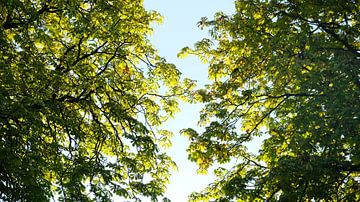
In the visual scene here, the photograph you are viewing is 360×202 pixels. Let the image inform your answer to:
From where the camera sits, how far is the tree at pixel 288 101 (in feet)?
27.8

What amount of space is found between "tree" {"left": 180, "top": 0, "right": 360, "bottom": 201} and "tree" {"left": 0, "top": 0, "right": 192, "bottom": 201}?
6.40 ft

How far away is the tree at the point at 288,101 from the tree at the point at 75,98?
76.8 inches

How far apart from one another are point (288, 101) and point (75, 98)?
21.8 feet

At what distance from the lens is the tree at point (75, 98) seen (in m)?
9.51

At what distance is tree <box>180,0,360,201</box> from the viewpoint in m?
8.48

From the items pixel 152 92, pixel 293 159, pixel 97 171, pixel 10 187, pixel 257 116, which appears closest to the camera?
pixel 293 159

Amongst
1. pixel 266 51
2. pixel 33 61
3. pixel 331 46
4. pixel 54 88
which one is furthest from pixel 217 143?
pixel 33 61

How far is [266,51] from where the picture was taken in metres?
11.0

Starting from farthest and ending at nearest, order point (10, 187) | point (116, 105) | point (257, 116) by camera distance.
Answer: point (257, 116) → point (116, 105) → point (10, 187)

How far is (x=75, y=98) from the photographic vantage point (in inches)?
483

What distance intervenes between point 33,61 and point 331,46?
8158 millimetres

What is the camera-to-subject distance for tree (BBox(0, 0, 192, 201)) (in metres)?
9.51

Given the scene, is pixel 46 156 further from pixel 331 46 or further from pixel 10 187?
pixel 331 46

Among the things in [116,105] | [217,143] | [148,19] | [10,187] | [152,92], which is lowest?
[10,187]
